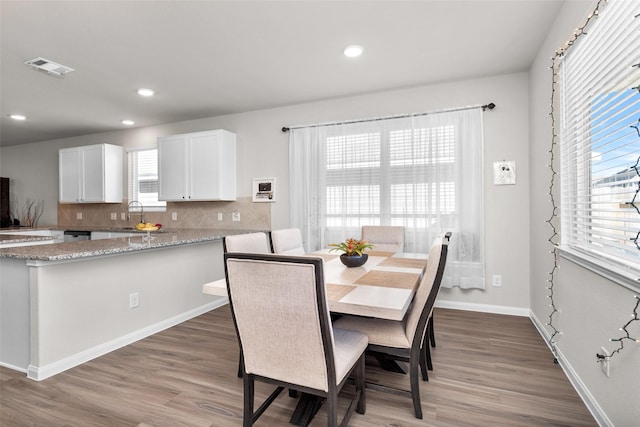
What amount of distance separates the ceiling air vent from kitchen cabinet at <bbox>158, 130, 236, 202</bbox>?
4.83ft

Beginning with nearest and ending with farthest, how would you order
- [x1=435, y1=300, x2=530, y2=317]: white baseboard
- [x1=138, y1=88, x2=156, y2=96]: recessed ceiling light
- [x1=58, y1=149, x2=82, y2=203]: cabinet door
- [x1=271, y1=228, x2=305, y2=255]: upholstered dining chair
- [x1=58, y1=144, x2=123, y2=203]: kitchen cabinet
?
[x1=271, y1=228, x2=305, y2=255]: upholstered dining chair, [x1=435, y1=300, x2=530, y2=317]: white baseboard, [x1=138, y1=88, x2=156, y2=96]: recessed ceiling light, [x1=58, y1=144, x2=123, y2=203]: kitchen cabinet, [x1=58, y1=149, x2=82, y2=203]: cabinet door

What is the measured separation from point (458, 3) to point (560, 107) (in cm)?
99

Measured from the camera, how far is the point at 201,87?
354 centimetres

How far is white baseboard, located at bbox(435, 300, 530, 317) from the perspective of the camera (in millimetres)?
3250

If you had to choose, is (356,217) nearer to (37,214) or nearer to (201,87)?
(201,87)

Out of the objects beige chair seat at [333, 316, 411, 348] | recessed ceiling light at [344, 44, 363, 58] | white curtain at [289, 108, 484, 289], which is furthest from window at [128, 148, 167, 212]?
beige chair seat at [333, 316, 411, 348]

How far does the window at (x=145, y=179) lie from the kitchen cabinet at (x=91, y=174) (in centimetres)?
20

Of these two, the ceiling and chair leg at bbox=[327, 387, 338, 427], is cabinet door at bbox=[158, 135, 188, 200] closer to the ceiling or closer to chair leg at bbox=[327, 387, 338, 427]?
the ceiling

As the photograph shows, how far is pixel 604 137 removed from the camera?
162cm

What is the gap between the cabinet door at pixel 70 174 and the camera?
5.19 metres

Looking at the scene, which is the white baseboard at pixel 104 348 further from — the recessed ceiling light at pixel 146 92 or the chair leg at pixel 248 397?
the recessed ceiling light at pixel 146 92

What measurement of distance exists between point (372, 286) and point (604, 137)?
135cm

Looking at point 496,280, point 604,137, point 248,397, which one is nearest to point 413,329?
point 248,397

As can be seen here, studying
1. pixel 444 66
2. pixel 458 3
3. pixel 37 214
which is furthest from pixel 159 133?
pixel 458 3
